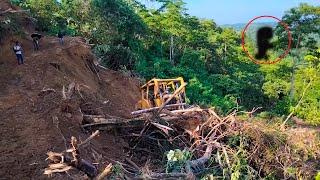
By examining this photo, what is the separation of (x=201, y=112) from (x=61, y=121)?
3222mm

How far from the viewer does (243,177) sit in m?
8.50

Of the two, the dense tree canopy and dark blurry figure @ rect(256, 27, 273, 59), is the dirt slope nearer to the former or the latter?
the dense tree canopy

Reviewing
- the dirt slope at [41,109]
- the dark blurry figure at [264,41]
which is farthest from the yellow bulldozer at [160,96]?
the dark blurry figure at [264,41]

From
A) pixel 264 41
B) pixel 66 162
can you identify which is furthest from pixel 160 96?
pixel 264 41

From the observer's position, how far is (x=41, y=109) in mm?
8906

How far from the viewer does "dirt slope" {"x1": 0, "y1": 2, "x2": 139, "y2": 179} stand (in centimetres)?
751

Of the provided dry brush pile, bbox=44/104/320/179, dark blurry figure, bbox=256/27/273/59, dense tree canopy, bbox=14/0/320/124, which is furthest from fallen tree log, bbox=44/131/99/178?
dark blurry figure, bbox=256/27/273/59

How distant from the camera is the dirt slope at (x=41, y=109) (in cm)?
751

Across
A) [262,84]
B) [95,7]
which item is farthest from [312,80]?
[95,7]

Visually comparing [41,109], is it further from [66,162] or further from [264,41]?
[264,41]

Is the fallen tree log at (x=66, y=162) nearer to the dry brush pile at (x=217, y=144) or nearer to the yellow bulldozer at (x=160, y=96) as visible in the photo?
the dry brush pile at (x=217, y=144)

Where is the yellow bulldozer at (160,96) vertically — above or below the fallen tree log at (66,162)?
below

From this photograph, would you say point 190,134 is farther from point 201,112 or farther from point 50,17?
point 50,17

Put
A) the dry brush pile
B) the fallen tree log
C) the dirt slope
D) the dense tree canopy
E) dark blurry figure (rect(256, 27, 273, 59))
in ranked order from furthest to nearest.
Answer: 1. dark blurry figure (rect(256, 27, 273, 59))
2. the dense tree canopy
3. the dry brush pile
4. the dirt slope
5. the fallen tree log
